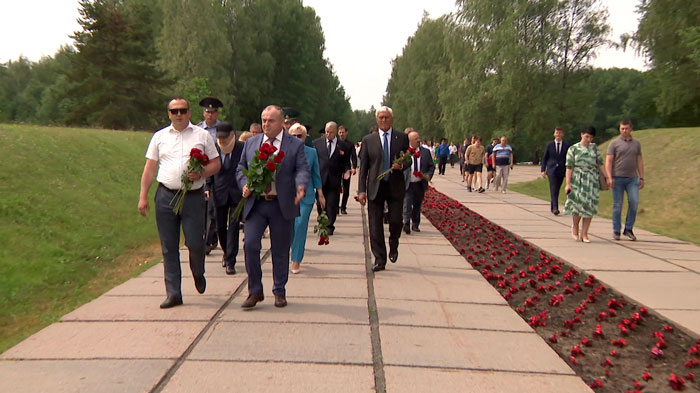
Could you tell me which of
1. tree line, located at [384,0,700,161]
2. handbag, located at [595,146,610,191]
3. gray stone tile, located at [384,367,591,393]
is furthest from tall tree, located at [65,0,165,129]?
gray stone tile, located at [384,367,591,393]

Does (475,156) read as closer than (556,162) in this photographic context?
No

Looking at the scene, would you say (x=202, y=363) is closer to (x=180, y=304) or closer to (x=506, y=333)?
(x=180, y=304)

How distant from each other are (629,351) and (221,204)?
15.7 ft

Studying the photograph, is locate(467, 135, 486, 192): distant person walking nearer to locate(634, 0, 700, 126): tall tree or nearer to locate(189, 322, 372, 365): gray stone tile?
locate(189, 322, 372, 365): gray stone tile

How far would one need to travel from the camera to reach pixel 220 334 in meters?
4.70

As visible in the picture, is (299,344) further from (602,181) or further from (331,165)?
(602,181)

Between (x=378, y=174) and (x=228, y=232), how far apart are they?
6.49 ft

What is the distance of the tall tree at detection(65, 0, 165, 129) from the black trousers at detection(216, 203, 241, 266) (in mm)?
35928

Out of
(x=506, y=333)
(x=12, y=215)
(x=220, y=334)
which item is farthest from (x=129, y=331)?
(x=12, y=215)

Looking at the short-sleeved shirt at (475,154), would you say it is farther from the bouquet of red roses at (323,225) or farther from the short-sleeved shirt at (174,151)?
the short-sleeved shirt at (174,151)

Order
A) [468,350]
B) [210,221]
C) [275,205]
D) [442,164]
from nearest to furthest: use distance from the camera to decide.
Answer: [468,350], [275,205], [210,221], [442,164]

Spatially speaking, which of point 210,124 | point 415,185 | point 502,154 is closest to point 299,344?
point 210,124

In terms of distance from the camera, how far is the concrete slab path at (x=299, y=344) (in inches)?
148

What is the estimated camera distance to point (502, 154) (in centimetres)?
1848
